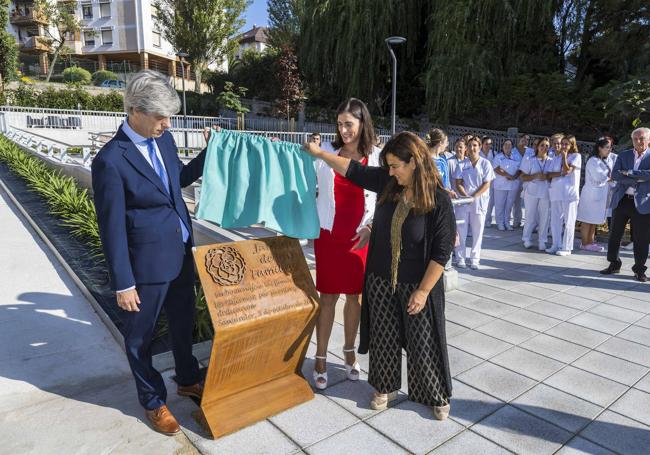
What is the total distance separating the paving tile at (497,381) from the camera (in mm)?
3213

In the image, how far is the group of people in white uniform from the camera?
6426mm

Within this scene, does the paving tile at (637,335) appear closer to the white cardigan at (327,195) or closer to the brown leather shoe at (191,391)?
the white cardigan at (327,195)

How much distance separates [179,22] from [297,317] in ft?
127

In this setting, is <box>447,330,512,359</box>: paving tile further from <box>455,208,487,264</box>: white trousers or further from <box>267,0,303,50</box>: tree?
<box>267,0,303,50</box>: tree

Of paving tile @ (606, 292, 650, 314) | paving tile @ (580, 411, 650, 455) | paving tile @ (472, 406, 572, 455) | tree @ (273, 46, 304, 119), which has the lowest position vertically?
paving tile @ (606, 292, 650, 314)

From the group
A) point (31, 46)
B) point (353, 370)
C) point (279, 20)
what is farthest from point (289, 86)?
point (31, 46)

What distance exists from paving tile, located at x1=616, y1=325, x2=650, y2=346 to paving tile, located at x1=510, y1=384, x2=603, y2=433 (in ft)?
4.45

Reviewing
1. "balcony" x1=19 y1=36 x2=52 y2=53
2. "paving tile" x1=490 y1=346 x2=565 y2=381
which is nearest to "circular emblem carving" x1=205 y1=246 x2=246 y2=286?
"paving tile" x1=490 y1=346 x2=565 y2=381

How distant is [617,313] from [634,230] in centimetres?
Answer: 168

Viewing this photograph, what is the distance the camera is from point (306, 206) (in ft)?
10.1

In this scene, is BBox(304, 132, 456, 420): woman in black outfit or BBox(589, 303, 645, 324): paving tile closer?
BBox(304, 132, 456, 420): woman in black outfit

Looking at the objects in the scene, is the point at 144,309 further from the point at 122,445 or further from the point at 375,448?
the point at 375,448

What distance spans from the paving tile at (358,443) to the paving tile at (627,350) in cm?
225

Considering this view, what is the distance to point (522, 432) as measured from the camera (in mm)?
→ 2773
